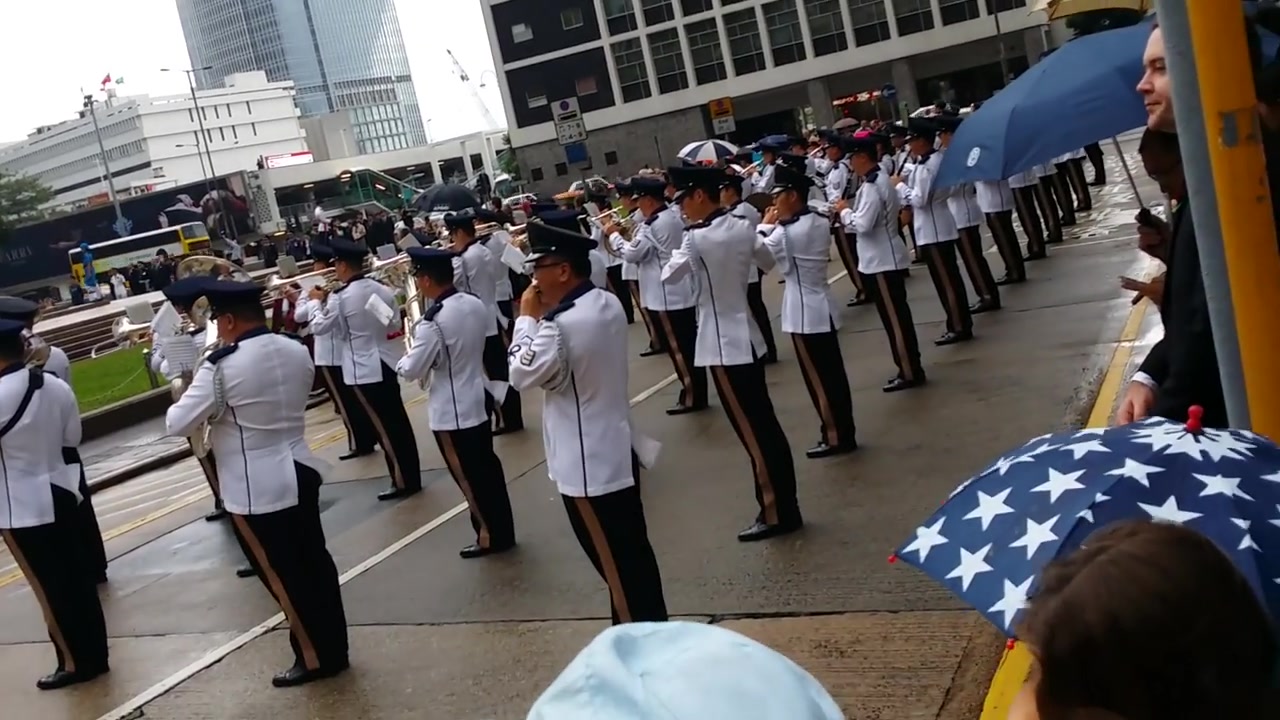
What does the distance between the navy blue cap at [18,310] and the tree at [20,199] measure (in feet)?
290

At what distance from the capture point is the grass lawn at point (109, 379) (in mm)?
19328

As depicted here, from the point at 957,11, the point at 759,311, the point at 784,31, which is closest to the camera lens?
the point at 759,311

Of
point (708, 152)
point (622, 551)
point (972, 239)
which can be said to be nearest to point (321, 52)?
point (708, 152)

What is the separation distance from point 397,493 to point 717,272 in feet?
11.9

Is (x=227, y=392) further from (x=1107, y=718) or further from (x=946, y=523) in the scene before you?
(x=1107, y=718)

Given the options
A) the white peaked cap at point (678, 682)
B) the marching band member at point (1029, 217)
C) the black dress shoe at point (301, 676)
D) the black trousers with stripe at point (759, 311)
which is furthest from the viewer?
the marching band member at point (1029, 217)

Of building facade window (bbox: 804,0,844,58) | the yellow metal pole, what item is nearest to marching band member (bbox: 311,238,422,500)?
the yellow metal pole

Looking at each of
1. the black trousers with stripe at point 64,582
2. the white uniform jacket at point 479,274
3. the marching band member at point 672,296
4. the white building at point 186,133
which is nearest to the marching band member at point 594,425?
the black trousers with stripe at point 64,582

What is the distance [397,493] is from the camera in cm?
950

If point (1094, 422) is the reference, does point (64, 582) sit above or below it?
above

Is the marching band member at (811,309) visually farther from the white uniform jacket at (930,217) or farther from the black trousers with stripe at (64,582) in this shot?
the black trousers with stripe at (64,582)

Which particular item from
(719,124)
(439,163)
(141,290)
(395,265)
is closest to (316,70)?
(439,163)

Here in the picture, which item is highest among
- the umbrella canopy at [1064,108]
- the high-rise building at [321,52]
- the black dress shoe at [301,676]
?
the high-rise building at [321,52]

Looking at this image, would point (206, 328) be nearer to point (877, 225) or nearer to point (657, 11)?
point (877, 225)
